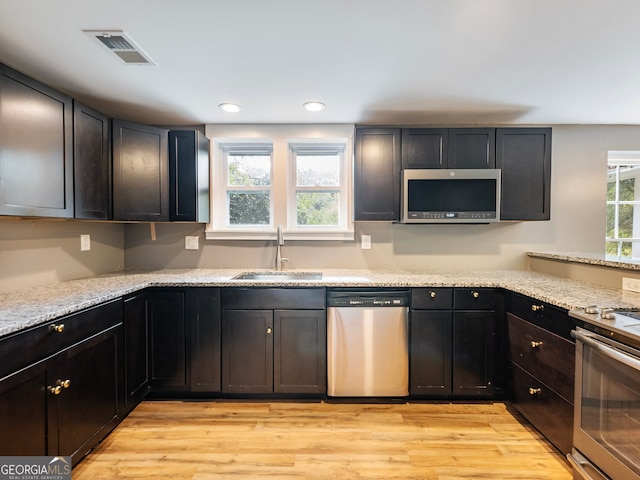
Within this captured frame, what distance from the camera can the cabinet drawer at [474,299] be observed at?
7.29 ft

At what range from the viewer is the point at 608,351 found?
132 cm

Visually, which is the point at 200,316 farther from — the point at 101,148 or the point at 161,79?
the point at 161,79

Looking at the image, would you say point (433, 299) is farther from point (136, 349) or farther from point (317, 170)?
point (136, 349)

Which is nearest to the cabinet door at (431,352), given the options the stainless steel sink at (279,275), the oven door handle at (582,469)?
the oven door handle at (582,469)

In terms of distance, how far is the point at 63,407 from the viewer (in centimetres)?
149

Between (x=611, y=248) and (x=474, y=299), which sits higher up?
(x=611, y=248)

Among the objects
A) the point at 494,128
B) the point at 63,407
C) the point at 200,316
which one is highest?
the point at 494,128

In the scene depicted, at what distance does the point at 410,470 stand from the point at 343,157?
243 centimetres

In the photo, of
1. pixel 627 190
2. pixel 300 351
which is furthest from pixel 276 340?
pixel 627 190

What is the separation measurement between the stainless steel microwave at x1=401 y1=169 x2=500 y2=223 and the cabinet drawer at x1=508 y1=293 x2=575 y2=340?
720mm

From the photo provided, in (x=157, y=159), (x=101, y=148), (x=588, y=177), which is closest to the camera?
(x=101, y=148)

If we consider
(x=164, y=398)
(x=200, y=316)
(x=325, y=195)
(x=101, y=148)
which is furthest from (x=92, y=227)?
(x=325, y=195)

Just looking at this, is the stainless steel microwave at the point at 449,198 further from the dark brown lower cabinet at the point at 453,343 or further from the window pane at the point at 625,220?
the window pane at the point at 625,220

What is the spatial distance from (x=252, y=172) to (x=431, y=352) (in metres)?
2.23
